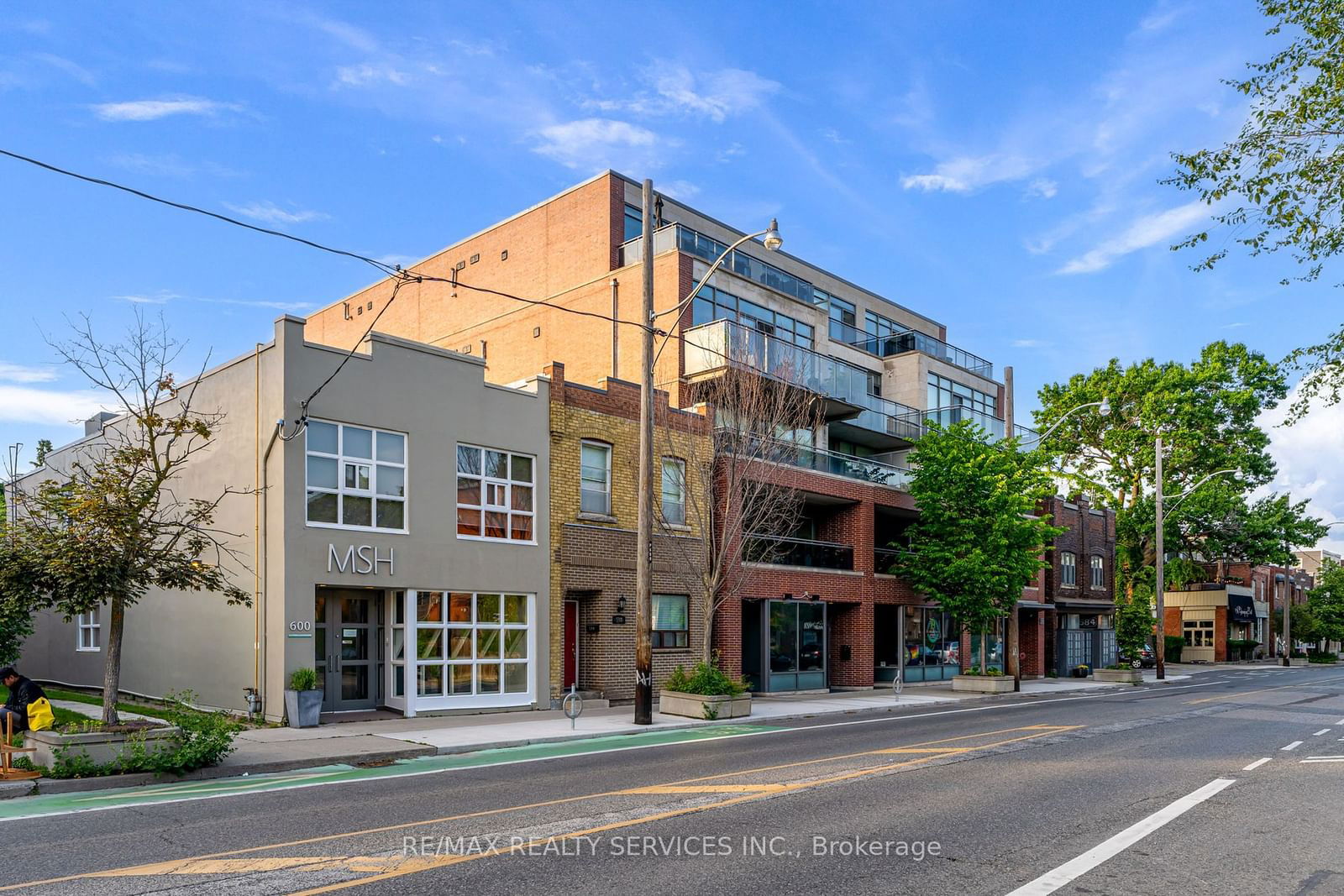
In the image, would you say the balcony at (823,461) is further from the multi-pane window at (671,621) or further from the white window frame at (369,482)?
the white window frame at (369,482)

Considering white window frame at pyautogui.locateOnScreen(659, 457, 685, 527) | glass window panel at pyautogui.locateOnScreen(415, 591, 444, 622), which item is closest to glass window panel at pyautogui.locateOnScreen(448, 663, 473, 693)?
glass window panel at pyautogui.locateOnScreen(415, 591, 444, 622)

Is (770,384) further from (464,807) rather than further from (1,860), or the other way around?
(1,860)

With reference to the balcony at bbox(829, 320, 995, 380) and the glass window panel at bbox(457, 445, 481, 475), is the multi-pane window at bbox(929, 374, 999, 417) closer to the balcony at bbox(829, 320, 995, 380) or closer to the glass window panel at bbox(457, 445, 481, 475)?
the balcony at bbox(829, 320, 995, 380)

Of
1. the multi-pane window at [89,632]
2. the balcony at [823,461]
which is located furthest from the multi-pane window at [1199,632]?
the multi-pane window at [89,632]

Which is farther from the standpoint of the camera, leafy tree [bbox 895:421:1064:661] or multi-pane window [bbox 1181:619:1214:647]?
multi-pane window [bbox 1181:619:1214:647]

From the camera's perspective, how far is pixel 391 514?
2066 centimetres

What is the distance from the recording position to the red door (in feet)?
80.1

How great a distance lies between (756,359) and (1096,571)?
94.9ft

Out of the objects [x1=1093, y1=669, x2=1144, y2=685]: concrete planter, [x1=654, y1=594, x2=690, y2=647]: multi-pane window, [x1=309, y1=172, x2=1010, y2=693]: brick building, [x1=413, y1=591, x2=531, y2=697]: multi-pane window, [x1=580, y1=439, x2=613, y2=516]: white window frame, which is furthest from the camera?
[x1=1093, y1=669, x2=1144, y2=685]: concrete planter

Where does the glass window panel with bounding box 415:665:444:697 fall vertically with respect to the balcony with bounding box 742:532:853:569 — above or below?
below

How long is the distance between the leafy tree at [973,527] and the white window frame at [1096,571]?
16.7 m

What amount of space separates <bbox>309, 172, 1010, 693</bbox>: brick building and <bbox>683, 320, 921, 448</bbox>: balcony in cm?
7

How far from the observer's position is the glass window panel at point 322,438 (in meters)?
19.6

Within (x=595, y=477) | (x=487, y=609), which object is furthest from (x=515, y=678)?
(x=595, y=477)
